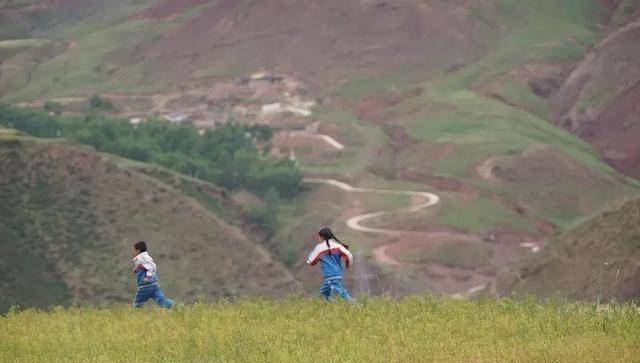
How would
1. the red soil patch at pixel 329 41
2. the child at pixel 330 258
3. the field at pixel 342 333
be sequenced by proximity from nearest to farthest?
the field at pixel 342 333, the child at pixel 330 258, the red soil patch at pixel 329 41

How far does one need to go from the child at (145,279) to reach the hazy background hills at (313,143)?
53.2 ft

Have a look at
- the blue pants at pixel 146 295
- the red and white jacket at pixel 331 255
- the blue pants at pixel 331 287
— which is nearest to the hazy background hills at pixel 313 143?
the blue pants at pixel 331 287

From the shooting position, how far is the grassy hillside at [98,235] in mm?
54719

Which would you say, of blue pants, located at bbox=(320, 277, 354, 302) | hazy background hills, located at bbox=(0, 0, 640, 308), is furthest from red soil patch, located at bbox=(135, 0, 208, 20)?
blue pants, located at bbox=(320, 277, 354, 302)

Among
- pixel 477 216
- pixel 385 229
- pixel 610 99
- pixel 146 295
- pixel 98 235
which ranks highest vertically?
pixel 146 295

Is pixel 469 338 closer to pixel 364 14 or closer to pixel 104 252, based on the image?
pixel 104 252

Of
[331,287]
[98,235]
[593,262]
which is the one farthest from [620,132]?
[331,287]

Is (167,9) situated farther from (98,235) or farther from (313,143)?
(98,235)

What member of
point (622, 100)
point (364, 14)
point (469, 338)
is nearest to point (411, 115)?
point (622, 100)

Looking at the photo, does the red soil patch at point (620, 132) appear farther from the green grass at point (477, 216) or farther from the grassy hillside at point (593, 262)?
the grassy hillside at point (593, 262)

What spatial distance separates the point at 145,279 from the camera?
19.3 m

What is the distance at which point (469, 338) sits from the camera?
14.4 meters

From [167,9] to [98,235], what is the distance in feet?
274

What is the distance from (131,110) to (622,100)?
127 feet
